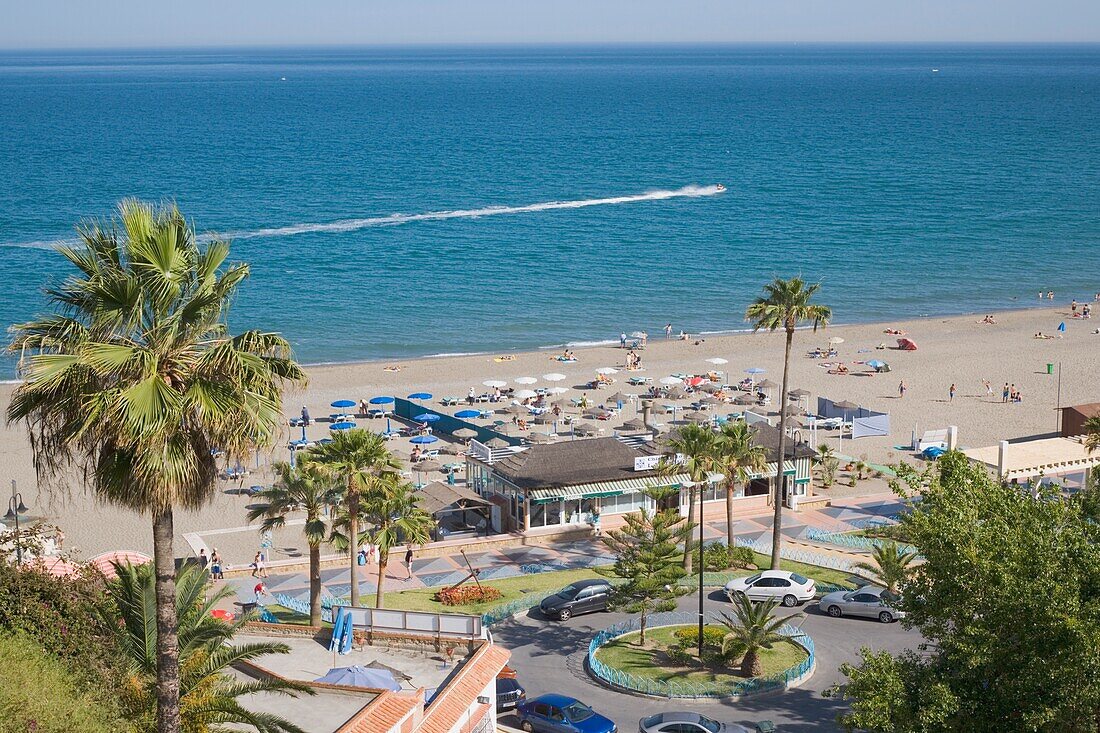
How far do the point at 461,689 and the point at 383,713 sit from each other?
7.45 feet

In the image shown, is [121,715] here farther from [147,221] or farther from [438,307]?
[438,307]

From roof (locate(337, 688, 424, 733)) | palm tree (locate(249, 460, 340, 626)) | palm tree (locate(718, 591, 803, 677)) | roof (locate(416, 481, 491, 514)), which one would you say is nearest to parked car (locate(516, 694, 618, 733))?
palm tree (locate(718, 591, 803, 677))

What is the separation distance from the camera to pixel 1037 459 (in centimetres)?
4072

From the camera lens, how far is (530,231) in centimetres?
11412

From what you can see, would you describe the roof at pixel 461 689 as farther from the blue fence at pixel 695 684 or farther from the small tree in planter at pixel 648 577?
the small tree in planter at pixel 648 577

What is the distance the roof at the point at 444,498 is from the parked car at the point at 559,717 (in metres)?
15.1

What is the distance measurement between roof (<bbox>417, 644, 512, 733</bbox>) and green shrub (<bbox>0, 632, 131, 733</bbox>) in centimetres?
442

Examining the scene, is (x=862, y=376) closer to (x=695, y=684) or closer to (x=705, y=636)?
(x=705, y=636)

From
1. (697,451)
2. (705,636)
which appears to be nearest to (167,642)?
(705,636)

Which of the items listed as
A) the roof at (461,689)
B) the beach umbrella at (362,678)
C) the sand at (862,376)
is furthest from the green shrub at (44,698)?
the sand at (862,376)

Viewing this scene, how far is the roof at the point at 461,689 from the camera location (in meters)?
17.0

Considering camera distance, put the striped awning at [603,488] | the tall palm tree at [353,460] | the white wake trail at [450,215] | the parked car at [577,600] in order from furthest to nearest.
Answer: the white wake trail at [450,215]
the striped awning at [603,488]
the parked car at [577,600]
the tall palm tree at [353,460]

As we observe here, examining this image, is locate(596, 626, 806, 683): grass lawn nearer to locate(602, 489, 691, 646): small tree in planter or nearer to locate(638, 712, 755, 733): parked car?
locate(602, 489, 691, 646): small tree in planter

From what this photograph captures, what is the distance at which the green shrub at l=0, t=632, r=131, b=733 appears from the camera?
1225 centimetres
